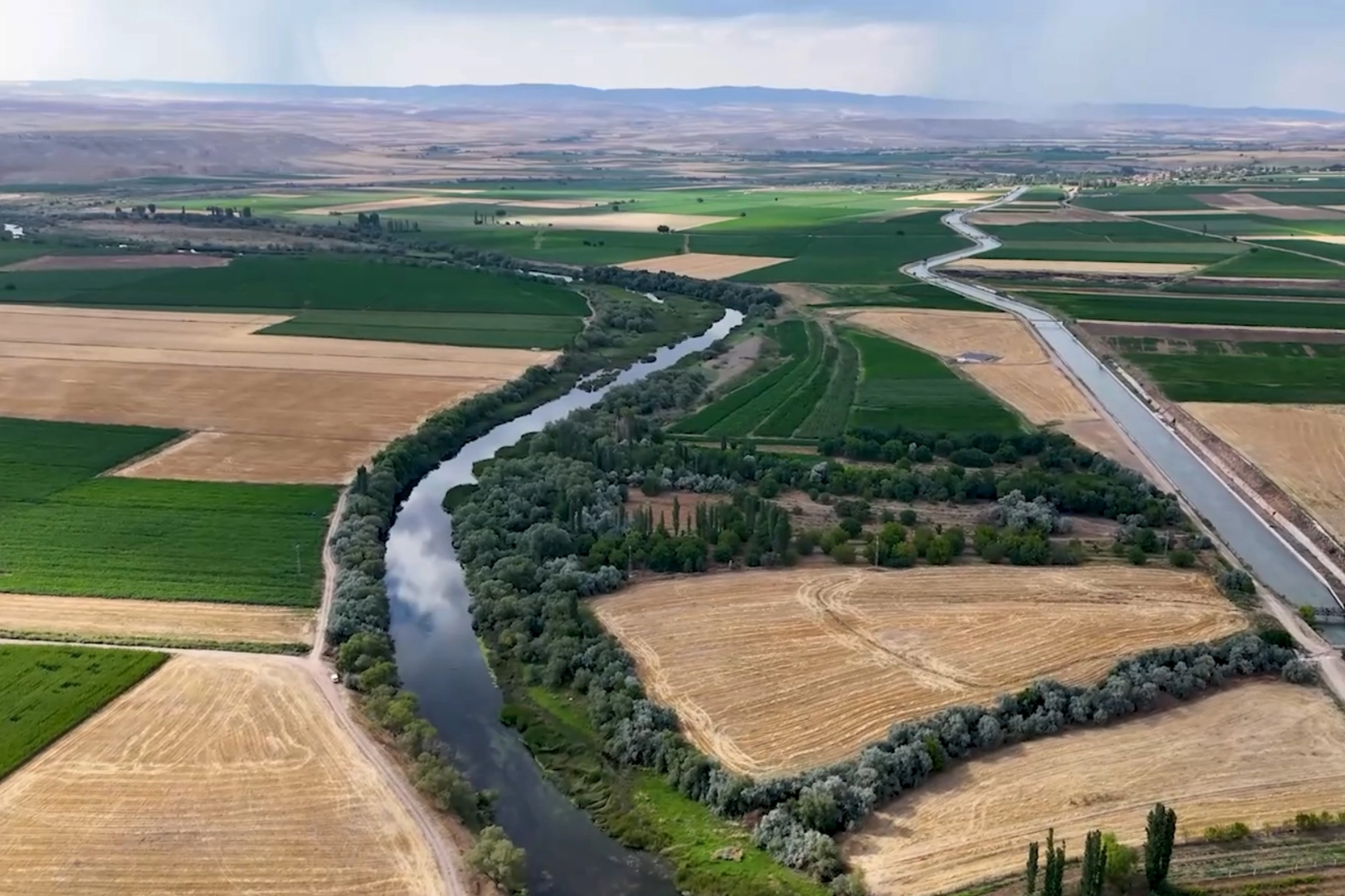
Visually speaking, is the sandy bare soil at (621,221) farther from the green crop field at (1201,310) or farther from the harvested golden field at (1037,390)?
the harvested golden field at (1037,390)

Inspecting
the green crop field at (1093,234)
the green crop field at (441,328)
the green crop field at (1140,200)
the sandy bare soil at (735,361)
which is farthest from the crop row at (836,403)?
the green crop field at (1140,200)

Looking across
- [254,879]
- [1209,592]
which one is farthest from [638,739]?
[1209,592]

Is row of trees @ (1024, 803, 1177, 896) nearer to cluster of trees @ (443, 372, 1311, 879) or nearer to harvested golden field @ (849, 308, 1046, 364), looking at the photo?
cluster of trees @ (443, 372, 1311, 879)

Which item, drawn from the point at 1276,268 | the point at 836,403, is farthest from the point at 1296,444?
the point at 1276,268

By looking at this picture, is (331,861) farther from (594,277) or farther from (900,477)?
(594,277)

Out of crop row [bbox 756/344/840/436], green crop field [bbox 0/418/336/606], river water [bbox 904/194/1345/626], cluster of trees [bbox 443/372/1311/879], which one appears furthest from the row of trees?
crop row [bbox 756/344/840/436]

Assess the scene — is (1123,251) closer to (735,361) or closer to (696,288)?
(696,288)
